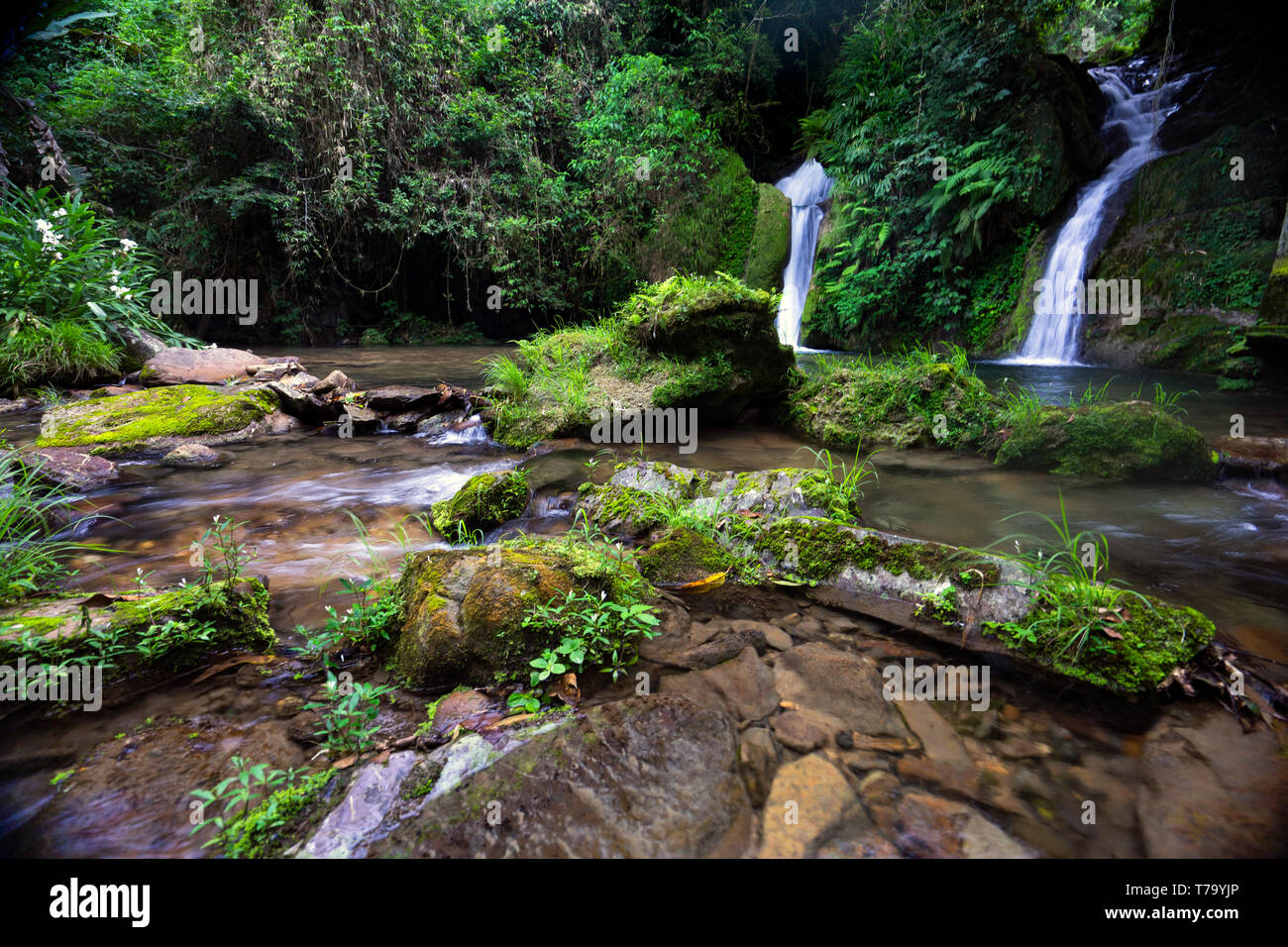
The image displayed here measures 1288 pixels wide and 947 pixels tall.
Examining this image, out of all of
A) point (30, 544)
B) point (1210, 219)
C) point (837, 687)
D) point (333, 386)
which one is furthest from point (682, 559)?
point (1210, 219)

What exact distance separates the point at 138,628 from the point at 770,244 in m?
14.5

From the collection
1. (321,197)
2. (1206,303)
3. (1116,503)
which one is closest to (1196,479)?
(1116,503)

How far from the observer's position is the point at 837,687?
2219 millimetres

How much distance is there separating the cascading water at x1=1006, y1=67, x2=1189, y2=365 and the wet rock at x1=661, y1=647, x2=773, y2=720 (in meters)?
11.1

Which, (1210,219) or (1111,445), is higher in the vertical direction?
(1210,219)

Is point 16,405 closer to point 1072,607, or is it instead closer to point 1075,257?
point 1072,607

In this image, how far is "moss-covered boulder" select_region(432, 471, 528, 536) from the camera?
150 inches

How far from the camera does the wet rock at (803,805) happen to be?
1537mm

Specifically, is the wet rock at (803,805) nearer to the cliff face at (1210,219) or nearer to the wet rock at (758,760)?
the wet rock at (758,760)

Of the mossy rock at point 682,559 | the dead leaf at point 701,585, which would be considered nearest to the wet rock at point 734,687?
the dead leaf at point 701,585

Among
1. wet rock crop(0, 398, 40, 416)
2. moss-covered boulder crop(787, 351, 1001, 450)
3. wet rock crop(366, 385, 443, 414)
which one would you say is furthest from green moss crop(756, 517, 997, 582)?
wet rock crop(0, 398, 40, 416)

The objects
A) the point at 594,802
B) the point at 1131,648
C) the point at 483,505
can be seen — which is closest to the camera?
the point at 594,802

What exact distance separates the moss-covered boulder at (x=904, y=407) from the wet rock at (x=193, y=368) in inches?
306

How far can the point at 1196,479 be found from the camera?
4.58 meters
